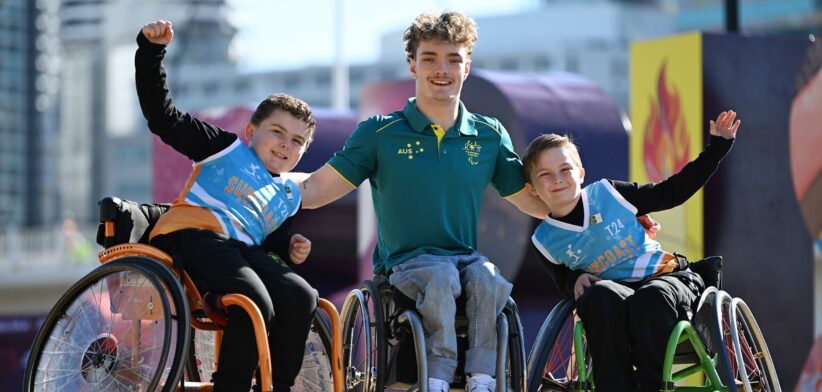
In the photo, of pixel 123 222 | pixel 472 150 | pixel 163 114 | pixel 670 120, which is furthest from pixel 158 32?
pixel 670 120

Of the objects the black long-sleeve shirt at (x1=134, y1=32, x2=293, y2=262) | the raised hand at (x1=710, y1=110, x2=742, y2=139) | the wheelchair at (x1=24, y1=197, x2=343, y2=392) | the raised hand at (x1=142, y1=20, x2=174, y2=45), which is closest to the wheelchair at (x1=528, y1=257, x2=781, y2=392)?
the raised hand at (x1=710, y1=110, x2=742, y2=139)

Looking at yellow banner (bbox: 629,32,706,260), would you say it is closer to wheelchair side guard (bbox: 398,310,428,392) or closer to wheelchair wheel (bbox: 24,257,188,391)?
wheelchair side guard (bbox: 398,310,428,392)

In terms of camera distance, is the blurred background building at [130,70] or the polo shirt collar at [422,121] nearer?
the polo shirt collar at [422,121]

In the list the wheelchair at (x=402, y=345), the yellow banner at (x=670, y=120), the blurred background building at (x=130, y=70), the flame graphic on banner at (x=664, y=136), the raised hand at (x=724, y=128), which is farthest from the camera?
the blurred background building at (x=130, y=70)

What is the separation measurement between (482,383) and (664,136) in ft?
14.3

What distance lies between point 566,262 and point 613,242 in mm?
196

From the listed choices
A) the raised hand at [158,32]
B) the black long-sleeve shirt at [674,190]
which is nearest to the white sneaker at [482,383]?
the black long-sleeve shirt at [674,190]

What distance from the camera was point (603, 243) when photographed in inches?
204

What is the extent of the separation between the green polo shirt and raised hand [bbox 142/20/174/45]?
0.86 m

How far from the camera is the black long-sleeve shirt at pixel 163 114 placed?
4805 millimetres

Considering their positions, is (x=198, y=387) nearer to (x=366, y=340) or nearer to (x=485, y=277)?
(x=366, y=340)

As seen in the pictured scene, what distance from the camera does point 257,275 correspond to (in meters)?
4.79

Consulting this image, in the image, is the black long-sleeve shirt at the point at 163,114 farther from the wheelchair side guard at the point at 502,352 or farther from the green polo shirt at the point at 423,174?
the wheelchair side guard at the point at 502,352

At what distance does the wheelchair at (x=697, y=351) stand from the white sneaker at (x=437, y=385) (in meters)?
0.34
